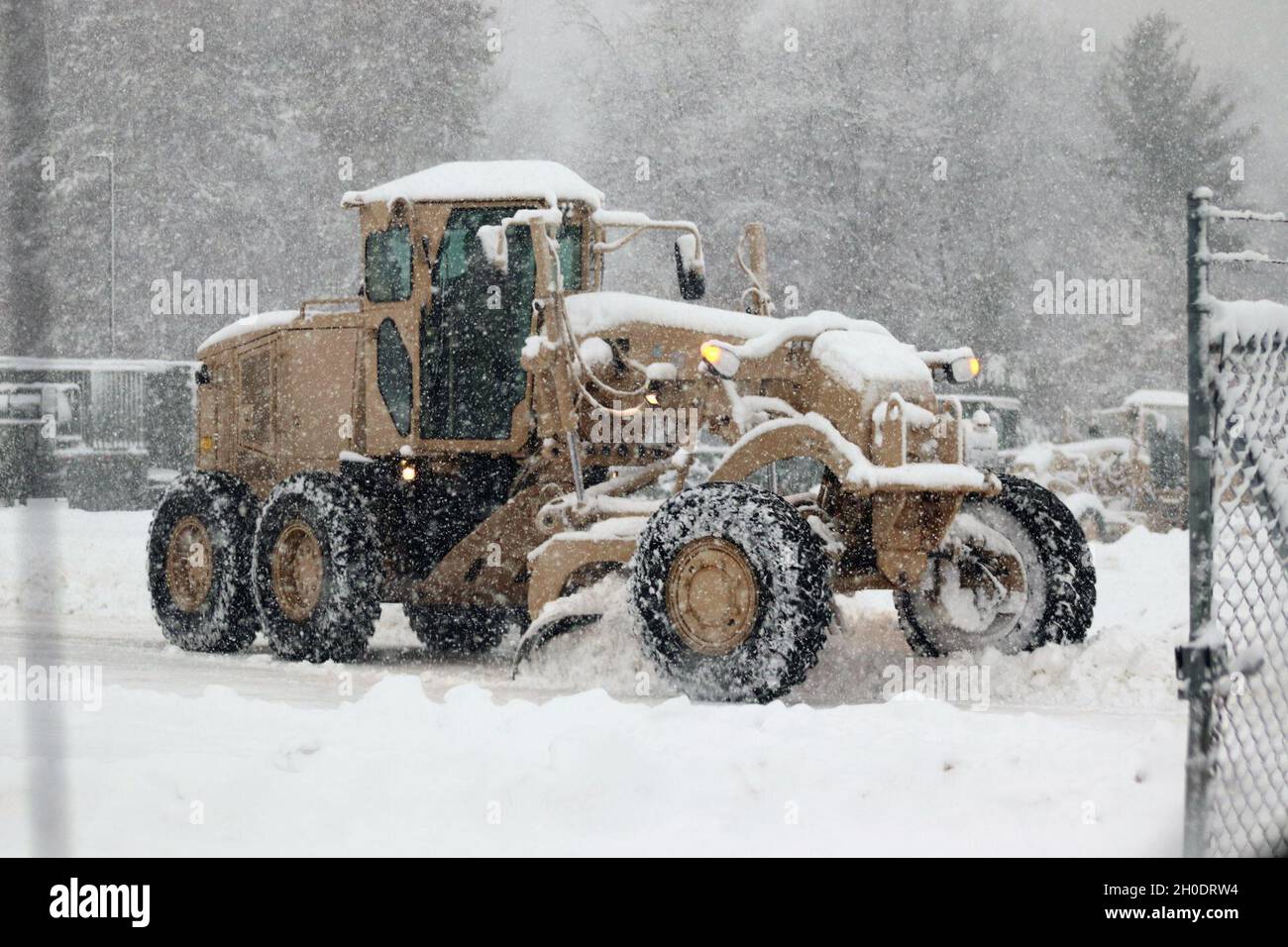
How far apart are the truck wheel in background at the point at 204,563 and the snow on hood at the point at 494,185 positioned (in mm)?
2737

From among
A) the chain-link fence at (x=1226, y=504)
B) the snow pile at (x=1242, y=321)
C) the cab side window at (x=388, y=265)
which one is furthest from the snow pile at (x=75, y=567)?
the snow pile at (x=1242, y=321)

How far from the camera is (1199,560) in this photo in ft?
16.6

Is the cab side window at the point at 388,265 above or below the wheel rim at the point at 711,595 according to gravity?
above

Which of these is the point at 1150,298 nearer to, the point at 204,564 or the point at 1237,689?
the point at 204,564

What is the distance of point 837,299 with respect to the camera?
115 ft

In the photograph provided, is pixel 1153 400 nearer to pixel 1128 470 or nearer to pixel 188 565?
pixel 1128 470

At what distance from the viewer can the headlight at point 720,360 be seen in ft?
30.4

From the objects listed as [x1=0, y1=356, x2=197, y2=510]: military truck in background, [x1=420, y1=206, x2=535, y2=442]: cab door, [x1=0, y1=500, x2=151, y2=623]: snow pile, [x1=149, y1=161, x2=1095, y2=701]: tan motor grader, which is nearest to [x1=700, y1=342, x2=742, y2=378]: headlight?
[x1=149, y1=161, x2=1095, y2=701]: tan motor grader

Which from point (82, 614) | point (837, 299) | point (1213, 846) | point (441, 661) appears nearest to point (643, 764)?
point (1213, 846)

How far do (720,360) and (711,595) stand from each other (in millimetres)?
1261

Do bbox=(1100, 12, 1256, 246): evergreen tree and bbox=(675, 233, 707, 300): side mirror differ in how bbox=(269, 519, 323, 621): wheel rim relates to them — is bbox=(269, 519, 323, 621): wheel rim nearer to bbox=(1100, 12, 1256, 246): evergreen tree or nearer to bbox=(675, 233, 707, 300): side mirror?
bbox=(675, 233, 707, 300): side mirror

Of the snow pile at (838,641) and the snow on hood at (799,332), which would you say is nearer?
the snow on hood at (799,332)

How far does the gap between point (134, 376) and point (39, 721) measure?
23010mm

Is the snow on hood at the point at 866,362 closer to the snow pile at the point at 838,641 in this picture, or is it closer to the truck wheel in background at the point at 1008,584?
the truck wheel in background at the point at 1008,584
